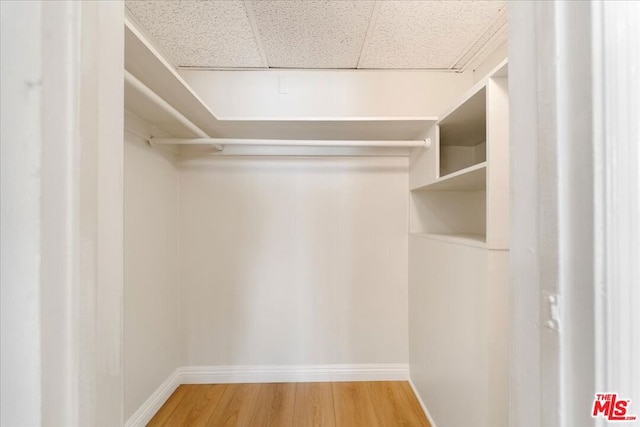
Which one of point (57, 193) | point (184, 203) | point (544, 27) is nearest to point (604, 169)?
point (544, 27)

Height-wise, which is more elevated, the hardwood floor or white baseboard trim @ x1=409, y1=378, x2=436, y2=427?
white baseboard trim @ x1=409, y1=378, x2=436, y2=427

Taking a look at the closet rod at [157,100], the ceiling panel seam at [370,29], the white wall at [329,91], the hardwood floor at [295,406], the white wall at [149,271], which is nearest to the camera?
the closet rod at [157,100]

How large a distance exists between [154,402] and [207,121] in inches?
67.0

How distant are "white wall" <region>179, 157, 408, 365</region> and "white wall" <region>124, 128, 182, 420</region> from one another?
99mm

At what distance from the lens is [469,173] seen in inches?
46.6

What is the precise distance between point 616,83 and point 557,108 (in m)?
0.05

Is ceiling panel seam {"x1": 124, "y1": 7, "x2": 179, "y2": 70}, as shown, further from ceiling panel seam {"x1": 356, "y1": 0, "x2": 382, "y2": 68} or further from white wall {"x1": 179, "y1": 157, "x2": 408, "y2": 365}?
ceiling panel seam {"x1": 356, "y1": 0, "x2": 382, "y2": 68}

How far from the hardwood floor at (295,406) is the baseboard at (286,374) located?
0.12 ft

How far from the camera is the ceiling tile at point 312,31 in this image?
1.31 metres

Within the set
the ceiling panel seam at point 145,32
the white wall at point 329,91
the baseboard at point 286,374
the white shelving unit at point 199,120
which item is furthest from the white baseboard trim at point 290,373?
the ceiling panel seam at point 145,32

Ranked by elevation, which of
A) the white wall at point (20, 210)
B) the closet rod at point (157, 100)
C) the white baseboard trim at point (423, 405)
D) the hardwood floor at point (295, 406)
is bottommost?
the hardwood floor at point (295, 406)

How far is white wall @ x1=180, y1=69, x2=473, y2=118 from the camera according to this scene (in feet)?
6.26

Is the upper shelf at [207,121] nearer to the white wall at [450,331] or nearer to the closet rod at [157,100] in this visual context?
the closet rod at [157,100]

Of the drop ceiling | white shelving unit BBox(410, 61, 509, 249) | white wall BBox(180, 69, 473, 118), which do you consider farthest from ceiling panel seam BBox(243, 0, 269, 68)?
white shelving unit BBox(410, 61, 509, 249)
